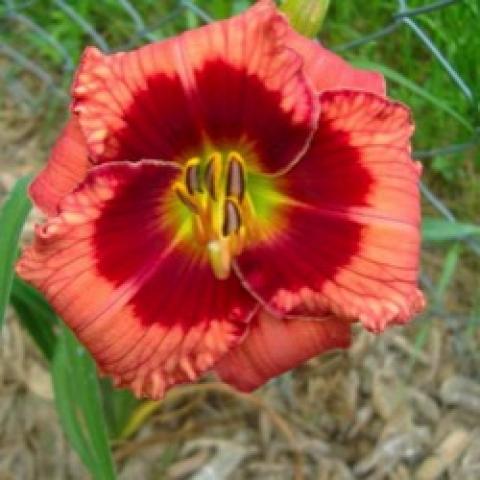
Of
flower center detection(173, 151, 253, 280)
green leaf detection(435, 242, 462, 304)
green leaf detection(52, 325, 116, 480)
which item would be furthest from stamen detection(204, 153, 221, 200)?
→ green leaf detection(435, 242, 462, 304)

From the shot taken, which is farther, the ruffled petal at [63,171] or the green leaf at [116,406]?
the green leaf at [116,406]

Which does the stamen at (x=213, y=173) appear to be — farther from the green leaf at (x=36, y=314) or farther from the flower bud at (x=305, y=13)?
the green leaf at (x=36, y=314)

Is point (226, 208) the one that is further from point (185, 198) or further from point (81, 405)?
point (81, 405)

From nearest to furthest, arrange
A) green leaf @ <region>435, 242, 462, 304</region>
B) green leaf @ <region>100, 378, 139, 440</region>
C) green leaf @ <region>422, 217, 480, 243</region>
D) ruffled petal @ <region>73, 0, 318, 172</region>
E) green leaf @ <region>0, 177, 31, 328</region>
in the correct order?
ruffled petal @ <region>73, 0, 318, 172</region> → green leaf @ <region>0, 177, 31, 328</region> → green leaf @ <region>422, 217, 480, 243</region> → green leaf @ <region>100, 378, 139, 440</region> → green leaf @ <region>435, 242, 462, 304</region>

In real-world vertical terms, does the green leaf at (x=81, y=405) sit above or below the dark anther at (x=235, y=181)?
below

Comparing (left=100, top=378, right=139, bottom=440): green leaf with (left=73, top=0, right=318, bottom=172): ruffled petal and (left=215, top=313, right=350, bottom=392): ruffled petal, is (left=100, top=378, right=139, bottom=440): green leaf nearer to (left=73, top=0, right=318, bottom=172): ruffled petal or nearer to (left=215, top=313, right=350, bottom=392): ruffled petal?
(left=215, top=313, right=350, bottom=392): ruffled petal

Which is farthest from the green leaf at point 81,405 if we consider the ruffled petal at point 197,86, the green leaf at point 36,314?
the ruffled petal at point 197,86

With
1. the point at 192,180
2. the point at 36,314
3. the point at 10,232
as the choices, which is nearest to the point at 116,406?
the point at 36,314
